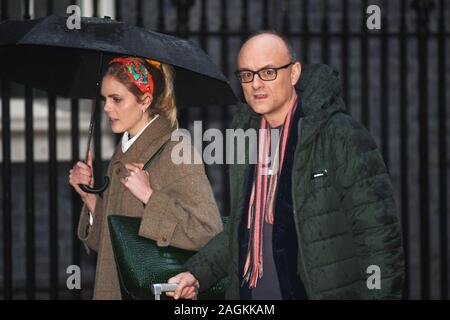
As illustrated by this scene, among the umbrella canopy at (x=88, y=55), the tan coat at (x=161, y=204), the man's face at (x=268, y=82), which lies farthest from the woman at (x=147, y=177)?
the man's face at (x=268, y=82)

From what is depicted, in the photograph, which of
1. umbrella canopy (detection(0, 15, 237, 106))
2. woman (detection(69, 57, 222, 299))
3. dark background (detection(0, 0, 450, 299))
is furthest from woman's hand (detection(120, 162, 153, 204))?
dark background (detection(0, 0, 450, 299))

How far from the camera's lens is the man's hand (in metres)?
3.86

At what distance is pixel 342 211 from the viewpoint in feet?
11.7

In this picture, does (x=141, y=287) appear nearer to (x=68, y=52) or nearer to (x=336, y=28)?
(x=68, y=52)

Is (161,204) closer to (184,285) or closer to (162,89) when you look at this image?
(184,285)

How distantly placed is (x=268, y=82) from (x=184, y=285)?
A: 0.84 meters

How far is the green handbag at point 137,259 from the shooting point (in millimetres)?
3863

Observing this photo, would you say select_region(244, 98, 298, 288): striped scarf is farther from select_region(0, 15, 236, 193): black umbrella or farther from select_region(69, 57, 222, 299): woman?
select_region(0, 15, 236, 193): black umbrella

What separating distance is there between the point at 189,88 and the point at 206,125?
1622 mm

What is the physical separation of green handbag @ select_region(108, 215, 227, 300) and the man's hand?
0.05 m


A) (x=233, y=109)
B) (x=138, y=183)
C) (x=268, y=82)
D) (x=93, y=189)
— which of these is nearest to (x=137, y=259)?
Answer: (x=138, y=183)

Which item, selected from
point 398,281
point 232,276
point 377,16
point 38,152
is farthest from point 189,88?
point 38,152

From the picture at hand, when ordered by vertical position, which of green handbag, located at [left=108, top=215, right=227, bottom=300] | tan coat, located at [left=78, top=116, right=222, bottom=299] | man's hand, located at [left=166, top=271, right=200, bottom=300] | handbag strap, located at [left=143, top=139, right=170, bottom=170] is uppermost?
handbag strap, located at [left=143, top=139, right=170, bottom=170]

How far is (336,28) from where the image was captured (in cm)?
809
